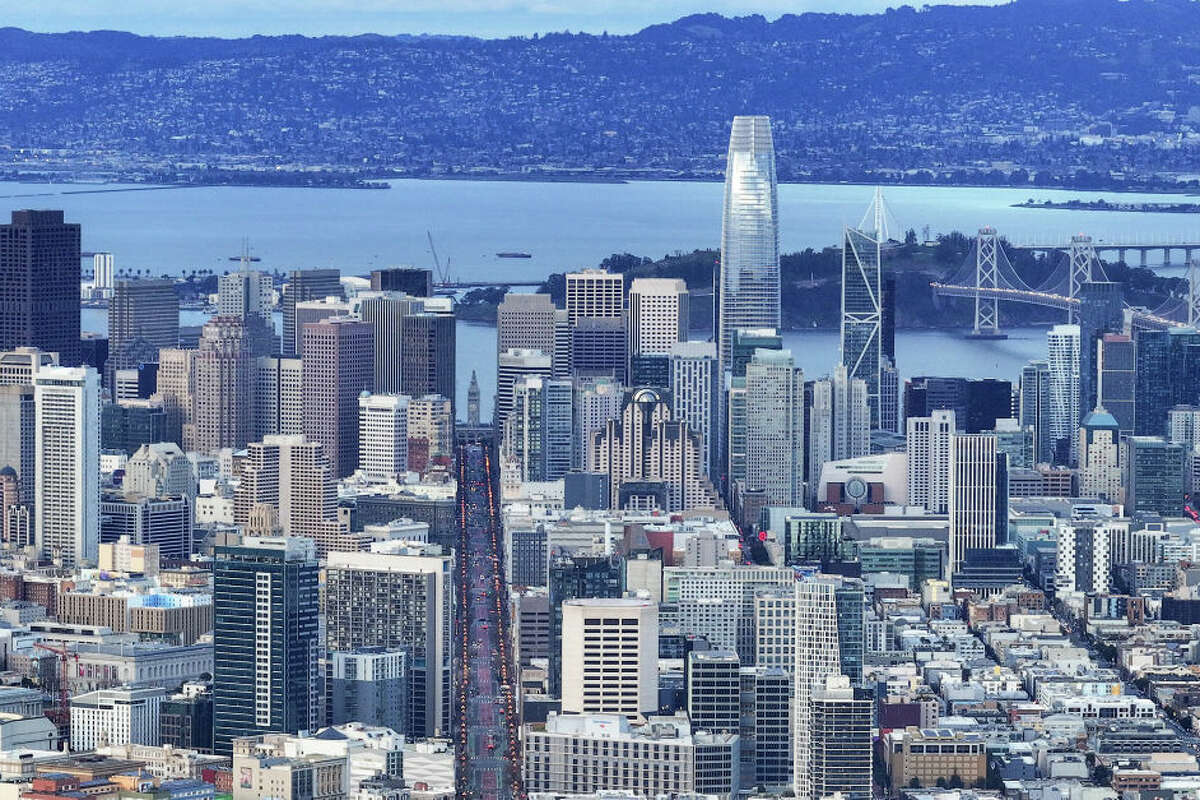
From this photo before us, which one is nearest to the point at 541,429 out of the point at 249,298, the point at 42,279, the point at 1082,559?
the point at 1082,559

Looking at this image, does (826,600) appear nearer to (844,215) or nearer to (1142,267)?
(1142,267)

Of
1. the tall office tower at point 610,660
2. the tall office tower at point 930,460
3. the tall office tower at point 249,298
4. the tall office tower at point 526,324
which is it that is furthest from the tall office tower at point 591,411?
the tall office tower at point 610,660

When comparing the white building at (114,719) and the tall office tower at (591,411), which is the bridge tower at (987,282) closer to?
the tall office tower at (591,411)

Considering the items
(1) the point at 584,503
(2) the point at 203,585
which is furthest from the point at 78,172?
(2) the point at 203,585

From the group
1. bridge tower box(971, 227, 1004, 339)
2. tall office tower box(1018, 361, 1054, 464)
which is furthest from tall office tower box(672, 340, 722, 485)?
bridge tower box(971, 227, 1004, 339)

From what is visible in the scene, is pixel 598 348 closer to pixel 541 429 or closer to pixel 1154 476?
pixel 541 429

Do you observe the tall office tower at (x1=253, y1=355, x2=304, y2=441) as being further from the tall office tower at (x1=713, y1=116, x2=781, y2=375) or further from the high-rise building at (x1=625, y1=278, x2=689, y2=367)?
the tall office tower at (x1=713, y1=116, x2=781, y2=375)
